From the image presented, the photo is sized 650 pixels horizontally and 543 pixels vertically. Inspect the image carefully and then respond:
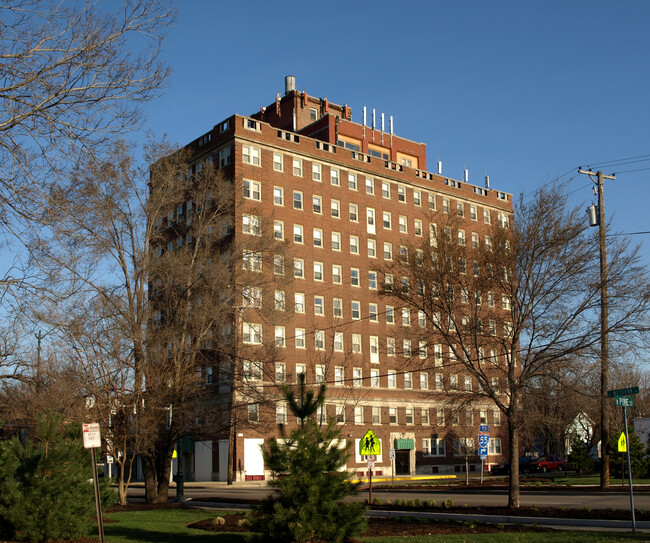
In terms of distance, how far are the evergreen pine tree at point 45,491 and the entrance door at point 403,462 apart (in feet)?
167

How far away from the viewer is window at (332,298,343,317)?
6208 cm

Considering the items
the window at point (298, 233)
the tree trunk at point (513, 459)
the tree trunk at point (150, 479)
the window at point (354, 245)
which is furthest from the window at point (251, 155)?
the tree trunk at point (513, 459)

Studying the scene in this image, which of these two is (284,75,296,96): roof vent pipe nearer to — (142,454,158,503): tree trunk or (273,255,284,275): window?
(273,255,284,275): window

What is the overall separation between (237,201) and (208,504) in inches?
565

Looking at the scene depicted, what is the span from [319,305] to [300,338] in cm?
352

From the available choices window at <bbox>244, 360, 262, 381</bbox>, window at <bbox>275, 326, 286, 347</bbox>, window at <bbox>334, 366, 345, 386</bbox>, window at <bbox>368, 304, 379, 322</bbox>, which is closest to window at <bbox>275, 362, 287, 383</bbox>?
window at <bbox>244, 360, 262, 381</bbox>

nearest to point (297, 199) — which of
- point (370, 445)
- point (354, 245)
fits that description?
point (354, 245)

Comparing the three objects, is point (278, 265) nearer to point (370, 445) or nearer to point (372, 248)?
point (370, 445)

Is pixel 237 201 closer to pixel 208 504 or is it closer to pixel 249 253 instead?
pixel 249 253

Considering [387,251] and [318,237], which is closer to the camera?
[318,237]

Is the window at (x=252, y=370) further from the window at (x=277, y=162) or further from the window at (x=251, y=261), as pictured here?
the window at (x=277, y=162)

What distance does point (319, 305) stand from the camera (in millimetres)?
61156

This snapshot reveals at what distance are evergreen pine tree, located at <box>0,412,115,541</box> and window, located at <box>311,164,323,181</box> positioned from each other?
159 feet

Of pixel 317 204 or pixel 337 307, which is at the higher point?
pixel 317 204
